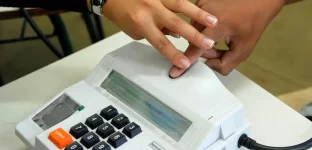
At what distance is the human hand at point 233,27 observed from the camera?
0.70 meters

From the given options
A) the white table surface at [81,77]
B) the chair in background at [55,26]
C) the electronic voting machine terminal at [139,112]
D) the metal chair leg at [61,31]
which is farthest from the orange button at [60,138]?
the metal chair leg at [61,31]

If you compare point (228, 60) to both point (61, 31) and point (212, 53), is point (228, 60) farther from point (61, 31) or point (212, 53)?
point (61, 31)

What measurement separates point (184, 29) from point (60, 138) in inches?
8.9

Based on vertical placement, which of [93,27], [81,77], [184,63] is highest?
[184,63]

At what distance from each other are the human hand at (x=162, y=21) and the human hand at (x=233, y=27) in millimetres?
24

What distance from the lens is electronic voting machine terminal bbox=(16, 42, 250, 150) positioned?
57cm

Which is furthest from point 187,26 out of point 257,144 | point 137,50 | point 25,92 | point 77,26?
point 77,26

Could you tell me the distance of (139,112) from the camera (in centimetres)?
63

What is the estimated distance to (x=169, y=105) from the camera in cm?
60

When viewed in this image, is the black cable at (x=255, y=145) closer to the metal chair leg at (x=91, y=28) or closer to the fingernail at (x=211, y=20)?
the fingernail at (x=211, y=20)

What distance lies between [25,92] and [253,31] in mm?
368

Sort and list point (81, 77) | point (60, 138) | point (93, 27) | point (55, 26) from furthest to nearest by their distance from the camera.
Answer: point (93, 27), point (55, 26), point (81, 77), point (60, 138)

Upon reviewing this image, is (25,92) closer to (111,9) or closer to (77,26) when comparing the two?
(111,9)

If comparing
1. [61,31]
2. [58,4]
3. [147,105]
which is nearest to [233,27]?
[147,105]
